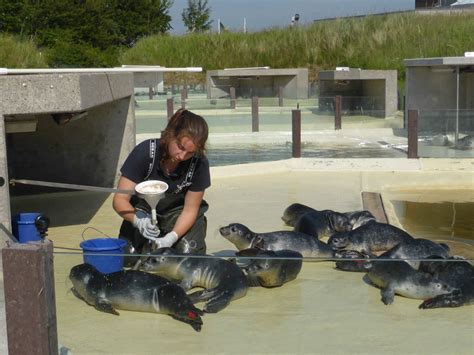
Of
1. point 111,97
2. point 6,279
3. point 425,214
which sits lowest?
point 425,214

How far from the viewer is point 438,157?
1406cm

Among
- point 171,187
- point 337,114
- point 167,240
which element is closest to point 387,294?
point 167,240

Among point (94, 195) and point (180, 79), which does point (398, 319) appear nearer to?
point (94, 195)

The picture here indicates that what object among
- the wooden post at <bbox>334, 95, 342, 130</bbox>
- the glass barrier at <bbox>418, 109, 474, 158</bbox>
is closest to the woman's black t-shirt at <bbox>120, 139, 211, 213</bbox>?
the glass barrier at <bbox>418, 109, 474, 158</bbox>

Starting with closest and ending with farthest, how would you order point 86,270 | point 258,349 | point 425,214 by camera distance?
point 258,349 < point 86,270 < point 425,214

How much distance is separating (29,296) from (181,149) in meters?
2.46

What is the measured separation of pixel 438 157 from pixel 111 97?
22.7 feet

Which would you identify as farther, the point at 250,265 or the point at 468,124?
the point at 468,124

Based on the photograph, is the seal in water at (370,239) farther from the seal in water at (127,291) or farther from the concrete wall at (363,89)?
the concrete wall at (363,89)

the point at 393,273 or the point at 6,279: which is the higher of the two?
the point at 6,279

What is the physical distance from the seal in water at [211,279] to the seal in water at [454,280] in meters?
1.14

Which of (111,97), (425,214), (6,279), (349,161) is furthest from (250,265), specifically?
(349,161)

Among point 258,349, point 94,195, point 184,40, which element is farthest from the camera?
point 184,40

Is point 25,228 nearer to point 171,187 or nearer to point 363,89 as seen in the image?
point 171,187
